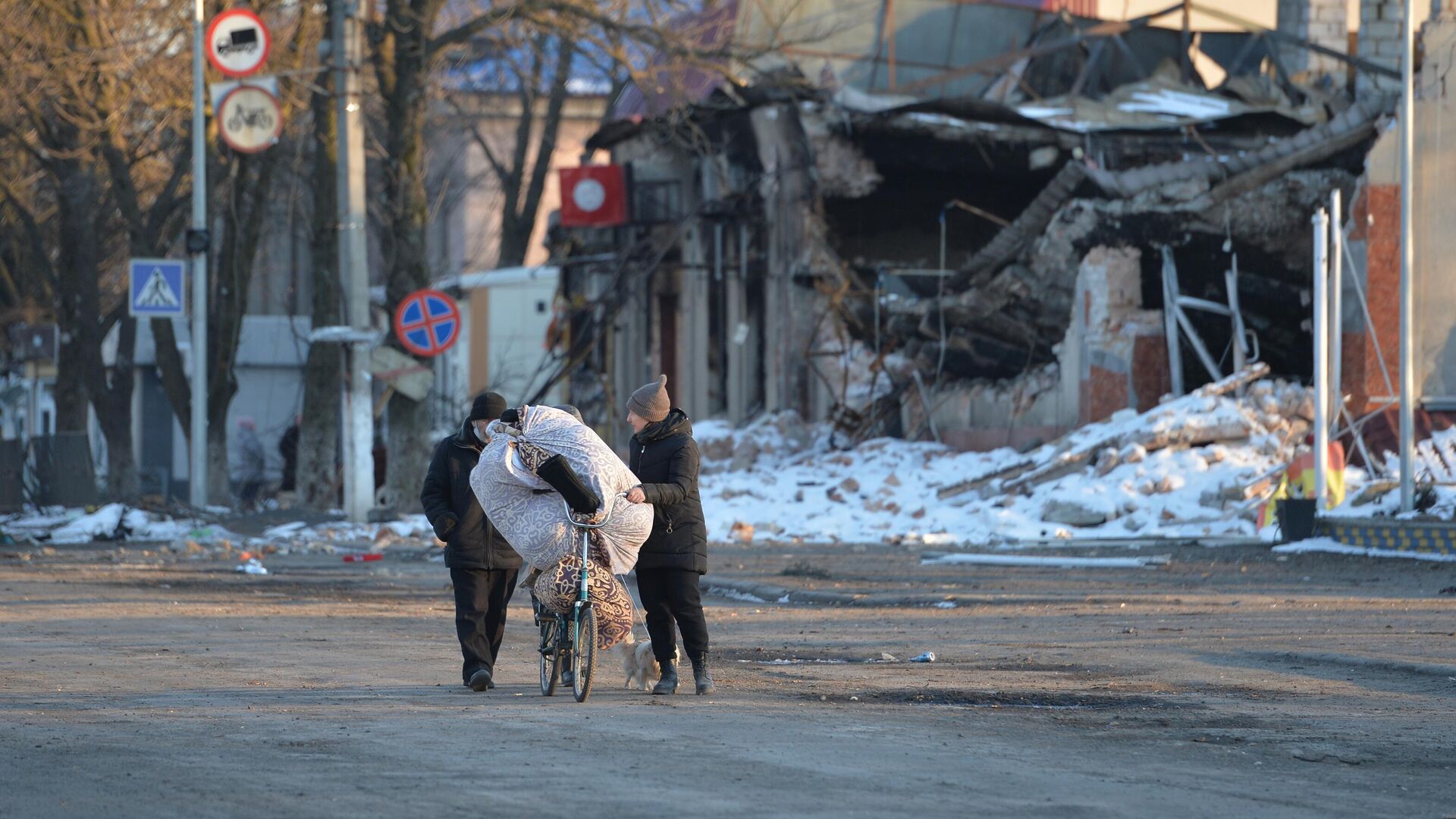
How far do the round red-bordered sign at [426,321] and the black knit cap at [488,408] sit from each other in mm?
11841

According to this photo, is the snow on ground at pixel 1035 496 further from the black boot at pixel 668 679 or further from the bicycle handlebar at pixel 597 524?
the bicycle handlebar at pixel 597 524

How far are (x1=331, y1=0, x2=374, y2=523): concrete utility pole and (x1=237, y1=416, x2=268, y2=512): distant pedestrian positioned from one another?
7484mm

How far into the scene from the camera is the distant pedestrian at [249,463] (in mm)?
35281

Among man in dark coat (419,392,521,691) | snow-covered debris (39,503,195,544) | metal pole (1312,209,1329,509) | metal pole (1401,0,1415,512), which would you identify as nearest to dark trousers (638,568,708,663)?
man in dark coat (419,392,521,691)

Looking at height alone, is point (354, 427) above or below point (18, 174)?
below

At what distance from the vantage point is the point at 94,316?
3100 centimetres

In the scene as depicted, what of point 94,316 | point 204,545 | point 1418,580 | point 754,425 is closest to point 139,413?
point 94,316

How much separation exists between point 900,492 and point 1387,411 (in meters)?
5.78

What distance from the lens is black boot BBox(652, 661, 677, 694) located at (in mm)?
9266

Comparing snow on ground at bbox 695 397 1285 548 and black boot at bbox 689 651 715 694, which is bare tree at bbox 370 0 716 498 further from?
black boot at bbox 689 651 715 694

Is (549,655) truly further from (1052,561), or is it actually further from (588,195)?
(588,195)

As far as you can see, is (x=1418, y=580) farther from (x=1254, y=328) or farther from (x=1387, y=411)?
(x=1254, y=328)

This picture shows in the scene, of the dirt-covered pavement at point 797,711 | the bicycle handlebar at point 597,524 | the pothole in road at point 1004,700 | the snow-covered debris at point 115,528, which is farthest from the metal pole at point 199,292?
the pothole in road at point 1004,700

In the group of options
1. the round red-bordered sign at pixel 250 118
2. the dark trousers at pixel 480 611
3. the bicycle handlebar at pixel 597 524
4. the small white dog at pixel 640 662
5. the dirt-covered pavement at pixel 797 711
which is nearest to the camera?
the dirt-covered pavement at pixel 797 711
